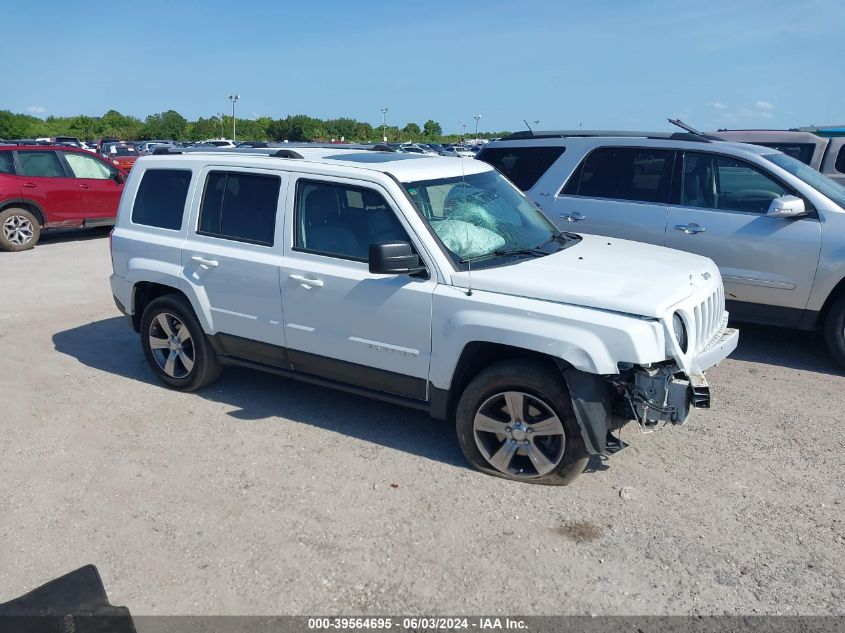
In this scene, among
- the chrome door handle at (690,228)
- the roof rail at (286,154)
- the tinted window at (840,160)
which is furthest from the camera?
the tinted window at (840,160)

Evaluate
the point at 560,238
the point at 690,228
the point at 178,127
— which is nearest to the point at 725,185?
the point at 690,228

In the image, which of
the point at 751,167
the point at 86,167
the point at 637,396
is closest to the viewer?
the point at 637,396

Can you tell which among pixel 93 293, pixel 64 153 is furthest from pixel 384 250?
pixel 64 153

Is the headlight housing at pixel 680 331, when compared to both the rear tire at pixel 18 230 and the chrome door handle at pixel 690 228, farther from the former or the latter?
the rear tire at pixel 18 230

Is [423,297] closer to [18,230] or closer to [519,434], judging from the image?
[519,434]

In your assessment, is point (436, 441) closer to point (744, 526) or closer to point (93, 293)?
point (744, 526)

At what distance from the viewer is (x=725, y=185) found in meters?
6.90

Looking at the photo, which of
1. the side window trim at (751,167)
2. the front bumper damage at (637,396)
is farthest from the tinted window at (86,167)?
the front bumper damage at (637,396)

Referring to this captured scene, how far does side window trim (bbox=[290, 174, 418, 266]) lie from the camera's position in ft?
15.4

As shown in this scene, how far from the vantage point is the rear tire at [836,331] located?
628 centimetres

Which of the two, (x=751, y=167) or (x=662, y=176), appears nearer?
(x=751, y=167)

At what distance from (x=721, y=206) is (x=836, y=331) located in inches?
58.2

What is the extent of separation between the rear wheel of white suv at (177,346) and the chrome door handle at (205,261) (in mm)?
417

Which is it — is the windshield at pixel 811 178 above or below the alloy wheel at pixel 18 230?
above
